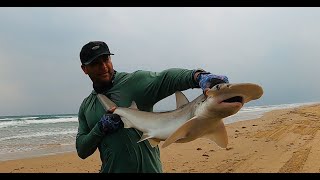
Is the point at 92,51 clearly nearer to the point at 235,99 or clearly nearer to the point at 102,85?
the point at 102,85

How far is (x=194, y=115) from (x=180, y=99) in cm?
30

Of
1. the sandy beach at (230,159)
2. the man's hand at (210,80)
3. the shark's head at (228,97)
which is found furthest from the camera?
the sandy beach at (230,159)

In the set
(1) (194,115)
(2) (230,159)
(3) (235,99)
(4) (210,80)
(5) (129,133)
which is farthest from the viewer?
(2) (230,159)

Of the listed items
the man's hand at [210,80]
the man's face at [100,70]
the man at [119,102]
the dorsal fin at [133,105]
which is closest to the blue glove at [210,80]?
the man's hand at [210,80]

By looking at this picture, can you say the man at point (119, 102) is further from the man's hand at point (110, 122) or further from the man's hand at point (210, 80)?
the man's hand at point (210, 80)

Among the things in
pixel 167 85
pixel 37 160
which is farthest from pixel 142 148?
pixel 37 160

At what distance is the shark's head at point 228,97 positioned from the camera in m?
1.92

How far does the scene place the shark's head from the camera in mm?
1917

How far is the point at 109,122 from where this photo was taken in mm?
2783

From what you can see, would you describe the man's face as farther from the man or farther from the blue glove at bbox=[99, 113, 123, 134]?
the blue glove at bbox=[99, 113, 123, 134]

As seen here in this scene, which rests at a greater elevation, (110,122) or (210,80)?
(210,80)

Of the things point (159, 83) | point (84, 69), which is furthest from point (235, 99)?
point (84, 69)

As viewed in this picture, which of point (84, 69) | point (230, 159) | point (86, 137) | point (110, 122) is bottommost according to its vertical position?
point (230, 159)

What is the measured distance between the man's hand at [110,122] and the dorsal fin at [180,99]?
0.48 meters
